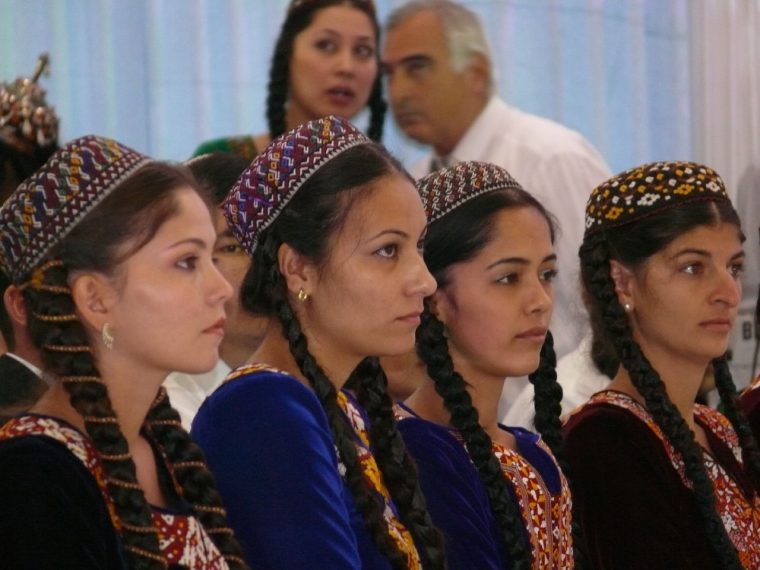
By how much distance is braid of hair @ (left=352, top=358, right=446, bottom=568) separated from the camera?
8.20 feet

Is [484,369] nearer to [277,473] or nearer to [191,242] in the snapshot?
[277,473]

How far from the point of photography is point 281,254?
2.51 meters

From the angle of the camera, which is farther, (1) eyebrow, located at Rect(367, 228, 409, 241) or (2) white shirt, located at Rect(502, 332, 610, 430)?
(2) white shirt, located at Rect(502, 332, 610, 430)

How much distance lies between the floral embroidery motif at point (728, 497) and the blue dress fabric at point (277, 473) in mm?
929

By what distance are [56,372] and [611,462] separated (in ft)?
4.26

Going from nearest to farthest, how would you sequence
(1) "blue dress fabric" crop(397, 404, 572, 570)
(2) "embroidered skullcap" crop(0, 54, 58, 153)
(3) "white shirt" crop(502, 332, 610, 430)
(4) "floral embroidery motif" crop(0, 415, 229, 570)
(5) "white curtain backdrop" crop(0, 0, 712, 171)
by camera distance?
(4) "floral embroidery motif" crop(0, 415, 229, 570) → (1) "blue dress fabric" crop(397, 404, 572, 570) → (2) "embroidered skullcap" crop(0, 54, 58, 153) → (3) "white shirt" crop(502, 332, 610, 430) → (5) "white curtain backdrop" crop(0, 0, 712, 171)

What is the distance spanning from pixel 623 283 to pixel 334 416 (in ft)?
3.35

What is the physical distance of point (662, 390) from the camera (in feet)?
10.2

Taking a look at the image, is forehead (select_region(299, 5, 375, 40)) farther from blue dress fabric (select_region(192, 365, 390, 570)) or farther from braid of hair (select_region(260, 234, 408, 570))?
blue dress fabric (select_region(192, 365, 390, 570))

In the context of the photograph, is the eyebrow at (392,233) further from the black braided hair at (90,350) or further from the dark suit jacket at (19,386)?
the dark suit jacket at (19,386)

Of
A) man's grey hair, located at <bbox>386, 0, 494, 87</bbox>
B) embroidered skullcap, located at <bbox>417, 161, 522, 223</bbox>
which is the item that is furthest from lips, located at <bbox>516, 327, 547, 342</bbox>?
man's grey hair, located at <bbox>386, 0, 494, 87</bbox>

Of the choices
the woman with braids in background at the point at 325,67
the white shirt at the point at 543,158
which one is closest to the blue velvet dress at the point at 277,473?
the woman with braids in background at the point at 325,67

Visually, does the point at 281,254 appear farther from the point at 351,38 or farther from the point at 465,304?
the point at 351,38

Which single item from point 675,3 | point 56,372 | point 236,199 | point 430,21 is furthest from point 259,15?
point 56,372
